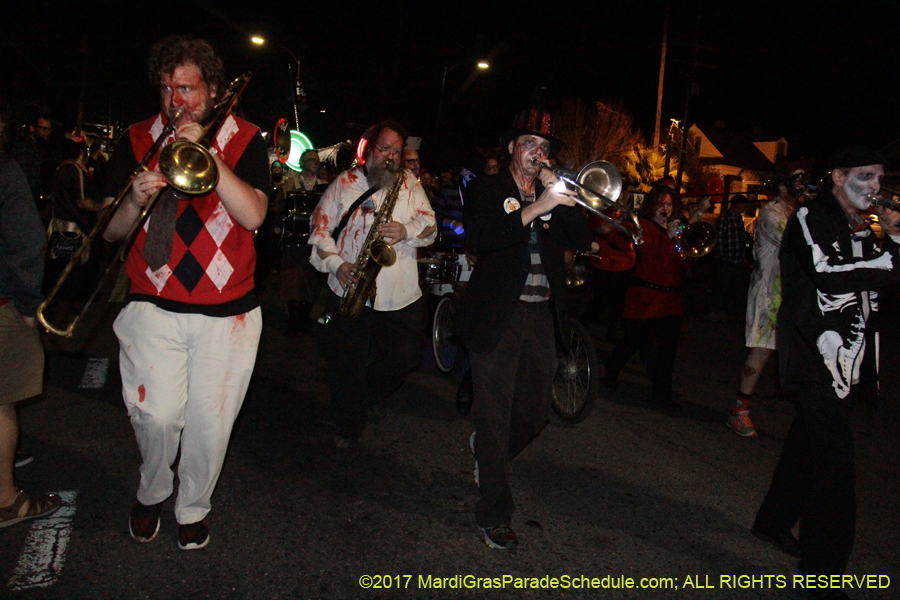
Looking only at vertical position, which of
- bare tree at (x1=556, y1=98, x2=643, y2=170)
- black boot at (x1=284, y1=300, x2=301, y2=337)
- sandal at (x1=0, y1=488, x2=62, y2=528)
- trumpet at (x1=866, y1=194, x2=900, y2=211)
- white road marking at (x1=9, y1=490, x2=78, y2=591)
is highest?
bare tree at (x1=556, y1=98, x2=643, y2=170)

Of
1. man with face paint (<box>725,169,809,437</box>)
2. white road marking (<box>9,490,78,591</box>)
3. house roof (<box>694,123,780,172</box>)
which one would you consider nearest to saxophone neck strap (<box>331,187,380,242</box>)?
white road marking (<box>9,490,78,591</box>)

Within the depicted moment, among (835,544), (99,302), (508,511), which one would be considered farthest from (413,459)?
(99,302)

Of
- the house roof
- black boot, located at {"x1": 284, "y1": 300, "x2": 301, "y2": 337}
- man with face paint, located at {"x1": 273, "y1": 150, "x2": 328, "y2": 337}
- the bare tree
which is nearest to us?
man with face paint, located at {"x1": 273, "y1": 150, "x2": 328, "y2": 337}

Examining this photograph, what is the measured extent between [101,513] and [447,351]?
13.4 feet

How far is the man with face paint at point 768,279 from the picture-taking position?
5.43m

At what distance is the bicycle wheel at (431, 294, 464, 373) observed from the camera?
7.16 meters

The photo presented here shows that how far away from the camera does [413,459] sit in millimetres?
4684

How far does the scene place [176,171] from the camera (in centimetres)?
269

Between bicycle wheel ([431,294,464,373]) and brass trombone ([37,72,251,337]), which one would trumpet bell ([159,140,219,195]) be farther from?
bicycle wheel ([431,294,464,373])

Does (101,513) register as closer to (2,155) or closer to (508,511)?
(2,155)

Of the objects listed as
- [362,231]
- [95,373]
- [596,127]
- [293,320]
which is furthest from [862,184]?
[596,127]

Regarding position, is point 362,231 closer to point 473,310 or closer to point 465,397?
point 473,310

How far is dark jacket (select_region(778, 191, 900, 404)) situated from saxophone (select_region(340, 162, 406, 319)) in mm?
2502

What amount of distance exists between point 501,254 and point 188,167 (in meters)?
1.59
